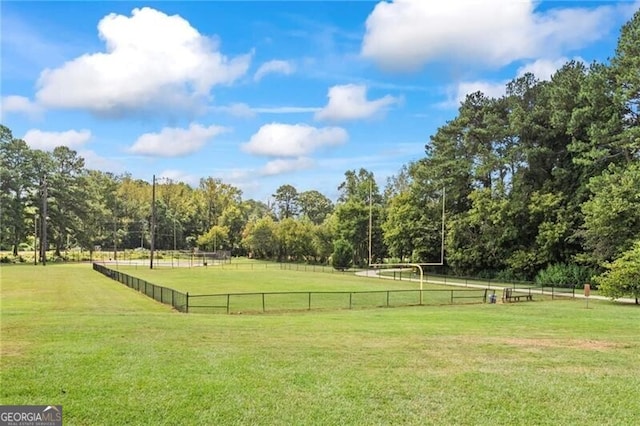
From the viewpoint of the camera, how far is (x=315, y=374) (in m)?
9.41

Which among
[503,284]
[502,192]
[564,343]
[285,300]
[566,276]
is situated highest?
[502,192]

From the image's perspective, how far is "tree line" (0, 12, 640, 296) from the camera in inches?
1610

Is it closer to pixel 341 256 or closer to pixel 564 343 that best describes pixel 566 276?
pixel 341 256

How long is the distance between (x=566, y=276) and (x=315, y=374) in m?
42.5

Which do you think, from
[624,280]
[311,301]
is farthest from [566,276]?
[311,301]

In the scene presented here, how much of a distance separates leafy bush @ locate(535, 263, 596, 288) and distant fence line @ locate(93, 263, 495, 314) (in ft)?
39.5

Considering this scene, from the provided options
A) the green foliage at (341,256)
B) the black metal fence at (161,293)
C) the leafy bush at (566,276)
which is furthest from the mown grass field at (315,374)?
the green foliage at (341,256)

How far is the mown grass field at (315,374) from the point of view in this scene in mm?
7488

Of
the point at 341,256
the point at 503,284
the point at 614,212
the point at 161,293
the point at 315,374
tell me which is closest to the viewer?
the point at 315,374

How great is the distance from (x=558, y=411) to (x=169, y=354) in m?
7.19

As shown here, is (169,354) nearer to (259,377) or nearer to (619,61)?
(259,377)

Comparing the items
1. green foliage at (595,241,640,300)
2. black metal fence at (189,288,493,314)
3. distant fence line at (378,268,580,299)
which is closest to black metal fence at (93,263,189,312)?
black metal fence at (189,288,493,314)

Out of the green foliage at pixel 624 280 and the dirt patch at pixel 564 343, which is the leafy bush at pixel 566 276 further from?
the dirt patch at pixel 564 343

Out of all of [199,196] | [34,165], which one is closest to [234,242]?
[199,196]
